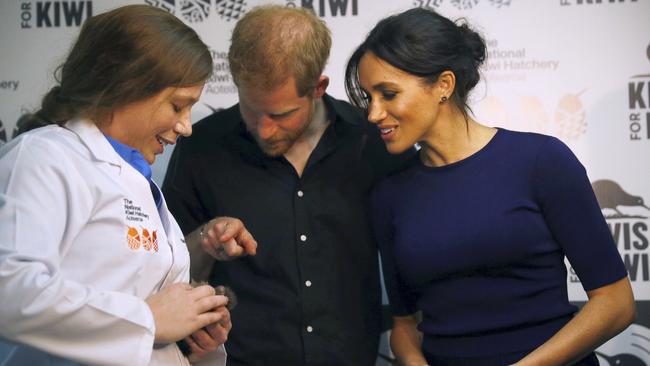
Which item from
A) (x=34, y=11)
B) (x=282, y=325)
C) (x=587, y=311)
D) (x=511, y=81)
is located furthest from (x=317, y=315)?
(x=34, y=11)

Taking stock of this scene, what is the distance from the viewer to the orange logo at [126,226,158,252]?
1402mm

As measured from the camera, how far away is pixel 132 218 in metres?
1.43

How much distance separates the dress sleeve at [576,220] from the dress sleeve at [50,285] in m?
0.97

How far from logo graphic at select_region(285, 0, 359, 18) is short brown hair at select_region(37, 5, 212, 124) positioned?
133 cm

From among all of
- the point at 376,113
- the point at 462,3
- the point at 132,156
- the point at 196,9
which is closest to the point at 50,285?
the point at 132,156

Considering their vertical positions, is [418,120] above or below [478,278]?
above

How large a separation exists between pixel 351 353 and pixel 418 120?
25.6 inches

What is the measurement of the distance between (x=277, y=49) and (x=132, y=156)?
68 cm

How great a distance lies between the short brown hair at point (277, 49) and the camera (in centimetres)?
209

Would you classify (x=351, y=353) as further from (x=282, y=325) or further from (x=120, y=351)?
(x=120, y=351)

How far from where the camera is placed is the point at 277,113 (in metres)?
2.12

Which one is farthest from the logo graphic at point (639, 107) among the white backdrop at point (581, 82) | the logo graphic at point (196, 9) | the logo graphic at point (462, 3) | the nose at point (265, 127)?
the logo graphic at point (196, 9)

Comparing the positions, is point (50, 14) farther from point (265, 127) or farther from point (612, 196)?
point (612, 196)

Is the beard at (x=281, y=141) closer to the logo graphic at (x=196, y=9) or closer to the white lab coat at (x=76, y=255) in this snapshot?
the white lab coat at (x=76, y=255)
